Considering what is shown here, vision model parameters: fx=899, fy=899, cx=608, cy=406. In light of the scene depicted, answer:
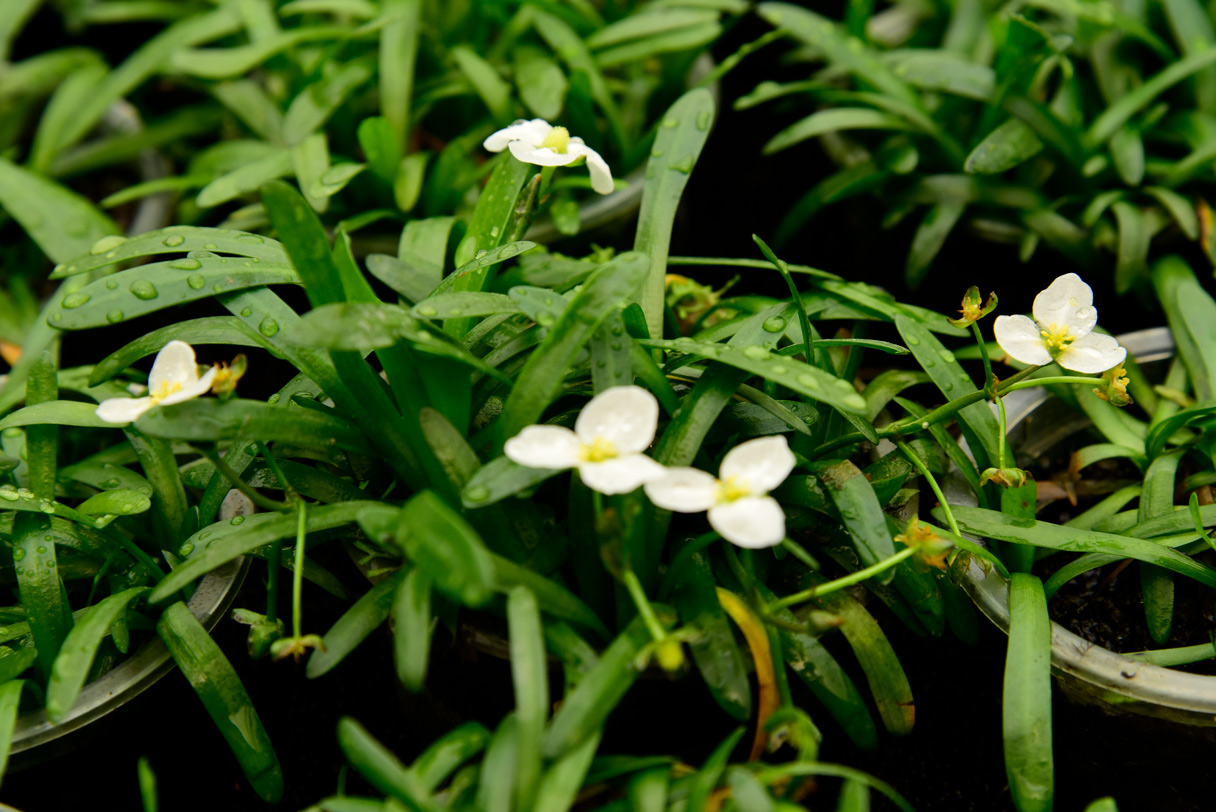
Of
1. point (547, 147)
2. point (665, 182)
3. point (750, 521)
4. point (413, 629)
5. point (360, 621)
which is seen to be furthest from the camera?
point (665, 182)

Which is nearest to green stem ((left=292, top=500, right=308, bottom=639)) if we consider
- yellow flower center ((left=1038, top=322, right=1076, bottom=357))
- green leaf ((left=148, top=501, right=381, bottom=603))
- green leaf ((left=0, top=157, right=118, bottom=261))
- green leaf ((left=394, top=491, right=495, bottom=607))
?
green leaf ((left=148, top=501, right=381, bottom=603))

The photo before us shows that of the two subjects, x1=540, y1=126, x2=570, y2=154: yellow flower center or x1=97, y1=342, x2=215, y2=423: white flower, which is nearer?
x1=97, y1=342, x2=215, y2=423: white flower

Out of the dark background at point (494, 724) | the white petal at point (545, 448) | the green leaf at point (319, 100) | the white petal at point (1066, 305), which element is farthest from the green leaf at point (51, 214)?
the white petal at point (1066, 305)

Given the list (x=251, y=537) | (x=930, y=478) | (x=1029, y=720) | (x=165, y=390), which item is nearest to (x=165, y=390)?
(x=165, y=390)

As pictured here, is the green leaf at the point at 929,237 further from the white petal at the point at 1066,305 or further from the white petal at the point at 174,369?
the white petal at the point at 174,369

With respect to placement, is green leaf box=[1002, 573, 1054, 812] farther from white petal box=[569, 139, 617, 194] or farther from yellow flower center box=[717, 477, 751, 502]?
white petal box=[569, 139, 617, 194]

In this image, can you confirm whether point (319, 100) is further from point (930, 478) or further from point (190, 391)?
point (930, 478)
